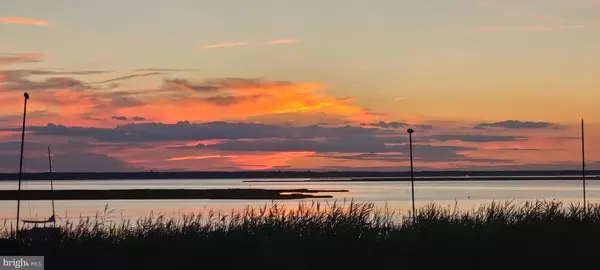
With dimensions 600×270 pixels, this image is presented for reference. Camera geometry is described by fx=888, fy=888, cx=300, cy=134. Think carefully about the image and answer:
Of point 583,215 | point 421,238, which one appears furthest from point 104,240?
point 583,215

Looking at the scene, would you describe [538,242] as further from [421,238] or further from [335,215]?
[335,215]

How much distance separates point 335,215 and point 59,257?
278 inches

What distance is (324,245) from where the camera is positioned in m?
20.7

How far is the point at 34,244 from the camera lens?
65.4 feet

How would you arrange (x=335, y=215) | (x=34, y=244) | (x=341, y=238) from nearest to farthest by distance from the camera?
1. (x=34, y=244)
2. (x=341, y=238)
3. (x=335, y=215)
